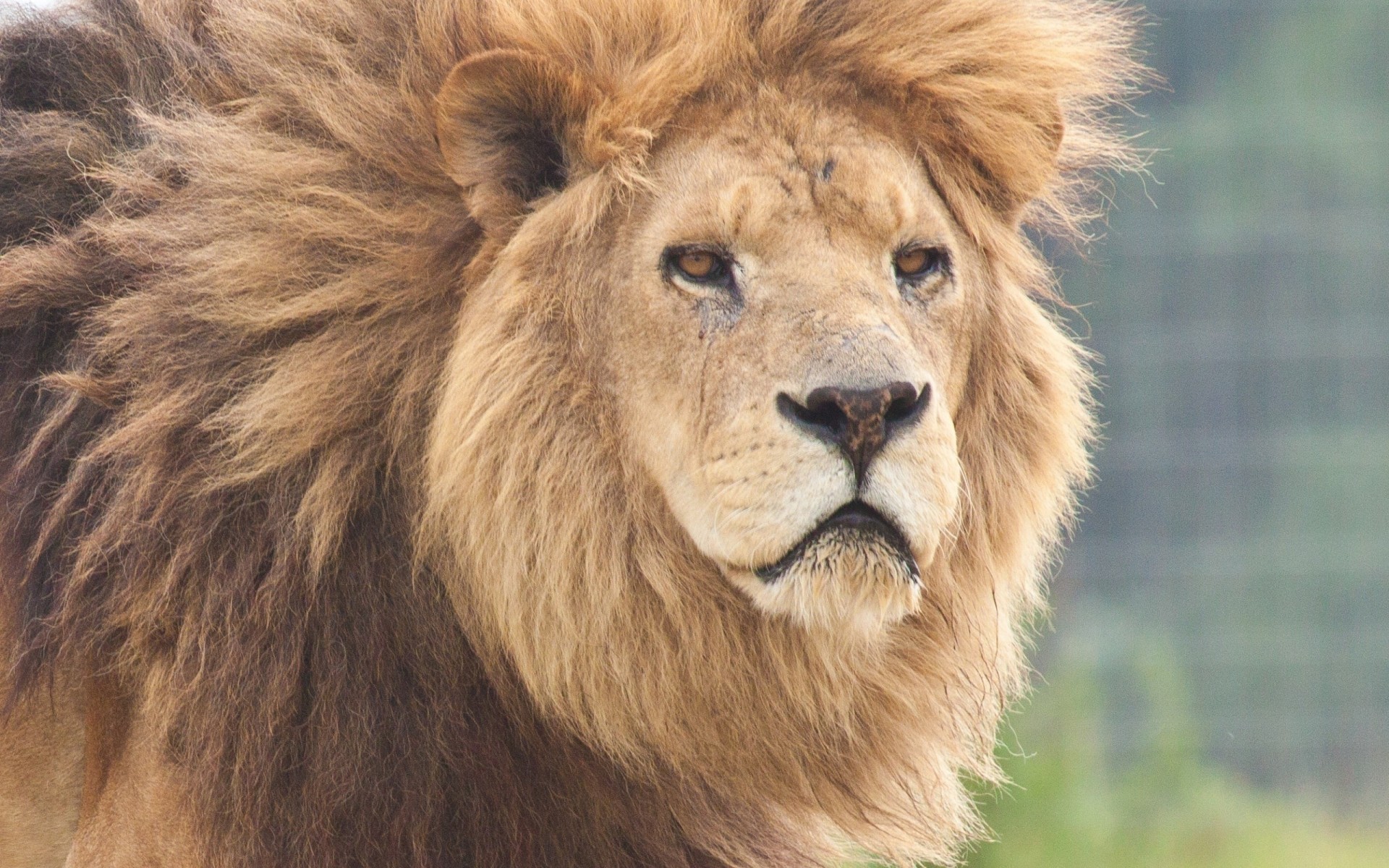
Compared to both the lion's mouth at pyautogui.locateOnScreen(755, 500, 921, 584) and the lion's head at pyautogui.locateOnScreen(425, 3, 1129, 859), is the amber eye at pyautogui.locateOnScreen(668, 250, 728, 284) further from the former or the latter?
the lion's mouth at pyautogui.locateOnScreen(755, 500, 921, 584)

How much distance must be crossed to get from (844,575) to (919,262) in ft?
2.21

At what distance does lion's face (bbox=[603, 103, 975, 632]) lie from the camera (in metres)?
2.80

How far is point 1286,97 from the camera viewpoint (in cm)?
1372

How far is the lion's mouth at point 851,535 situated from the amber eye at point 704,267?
51 centimetres

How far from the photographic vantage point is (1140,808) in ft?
28.5

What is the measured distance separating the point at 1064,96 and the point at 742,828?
1641mm

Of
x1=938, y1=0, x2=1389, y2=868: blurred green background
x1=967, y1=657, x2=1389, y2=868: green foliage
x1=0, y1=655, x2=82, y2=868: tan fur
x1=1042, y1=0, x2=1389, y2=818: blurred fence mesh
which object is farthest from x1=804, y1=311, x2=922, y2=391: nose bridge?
x1=1042, y1=0, x2=1389, y2=818: blurred fence mesh

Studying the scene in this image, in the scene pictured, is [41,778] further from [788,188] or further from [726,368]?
[788,188]

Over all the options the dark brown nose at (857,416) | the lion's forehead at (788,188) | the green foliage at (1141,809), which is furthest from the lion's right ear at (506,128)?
the green foliage at (1141,809)

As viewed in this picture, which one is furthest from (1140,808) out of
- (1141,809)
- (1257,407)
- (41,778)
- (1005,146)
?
(41,778)

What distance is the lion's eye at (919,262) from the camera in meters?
3.14

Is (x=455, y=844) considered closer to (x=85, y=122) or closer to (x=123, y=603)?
(x=123, y=603)

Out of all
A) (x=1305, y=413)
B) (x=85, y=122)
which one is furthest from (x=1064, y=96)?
(x=1305, y=413)

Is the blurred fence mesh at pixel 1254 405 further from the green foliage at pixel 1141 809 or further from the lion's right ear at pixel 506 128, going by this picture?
the lion's right ear at pixel 506 128
